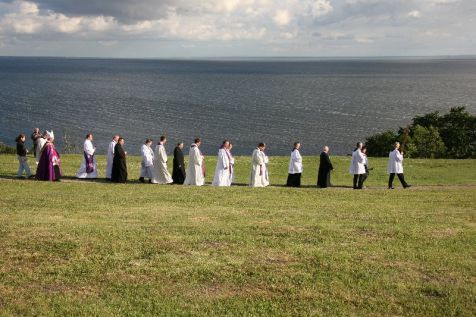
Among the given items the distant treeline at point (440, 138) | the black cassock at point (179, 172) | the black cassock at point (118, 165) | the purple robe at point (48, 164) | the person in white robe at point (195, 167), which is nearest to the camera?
the purple robe at point (48, 164)

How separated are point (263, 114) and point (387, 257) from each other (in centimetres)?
10947

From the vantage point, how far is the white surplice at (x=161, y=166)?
27094mm

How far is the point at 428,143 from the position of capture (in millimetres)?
61938

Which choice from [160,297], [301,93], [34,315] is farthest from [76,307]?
[301,93]

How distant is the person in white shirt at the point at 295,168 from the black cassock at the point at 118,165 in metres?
8.43

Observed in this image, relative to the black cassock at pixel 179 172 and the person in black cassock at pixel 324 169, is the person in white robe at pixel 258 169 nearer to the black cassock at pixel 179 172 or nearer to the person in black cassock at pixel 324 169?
the person in black cassock at pixel 324 169

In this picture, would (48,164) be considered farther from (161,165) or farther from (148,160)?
(161,165)

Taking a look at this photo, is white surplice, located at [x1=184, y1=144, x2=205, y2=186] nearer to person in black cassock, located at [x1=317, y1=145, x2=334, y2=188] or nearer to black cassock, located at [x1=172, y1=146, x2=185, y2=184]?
black cassock, located at [x1=172, y1=146, x2=185, y2=184]

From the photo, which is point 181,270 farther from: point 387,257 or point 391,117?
point 391,117

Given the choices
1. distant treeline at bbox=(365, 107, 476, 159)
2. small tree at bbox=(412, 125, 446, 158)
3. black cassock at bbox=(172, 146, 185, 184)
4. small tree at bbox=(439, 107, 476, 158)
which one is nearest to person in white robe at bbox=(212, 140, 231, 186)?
black cassock at bbox=(172, 146, 185, 184)

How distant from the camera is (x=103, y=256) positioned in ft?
43.2

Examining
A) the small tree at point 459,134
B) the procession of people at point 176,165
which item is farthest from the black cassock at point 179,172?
the small tree at point 459,134

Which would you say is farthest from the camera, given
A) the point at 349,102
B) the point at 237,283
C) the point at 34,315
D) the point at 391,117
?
the point at 349,102

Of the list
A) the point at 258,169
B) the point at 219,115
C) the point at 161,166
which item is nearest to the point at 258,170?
the point at 258,169
